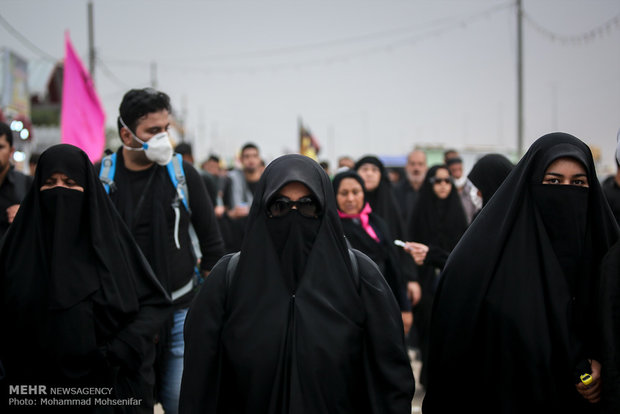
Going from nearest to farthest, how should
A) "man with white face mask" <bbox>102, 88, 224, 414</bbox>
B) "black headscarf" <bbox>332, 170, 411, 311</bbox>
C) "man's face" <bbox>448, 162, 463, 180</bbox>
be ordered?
"man with white face mask" <bbox>102, 88, 224, 414</bbox> → "black headscarf" <bbox>332, 170, 411, 311</bbox> → "man's face" <bbox>448, 162, 463, 180</bbox>

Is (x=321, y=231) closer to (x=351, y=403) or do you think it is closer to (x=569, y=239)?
(x=351, y=403)

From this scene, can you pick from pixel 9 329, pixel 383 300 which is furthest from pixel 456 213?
pixel 9 329

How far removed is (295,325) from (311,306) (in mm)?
96

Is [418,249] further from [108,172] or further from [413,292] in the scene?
[108,172]

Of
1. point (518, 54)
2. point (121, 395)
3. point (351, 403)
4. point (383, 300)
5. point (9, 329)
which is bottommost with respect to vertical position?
point (121, 395)

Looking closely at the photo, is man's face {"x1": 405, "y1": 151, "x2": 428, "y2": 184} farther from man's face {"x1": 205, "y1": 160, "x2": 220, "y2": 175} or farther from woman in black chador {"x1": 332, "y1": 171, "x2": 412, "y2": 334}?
man's face {"x1": 205, "y1": 160, "x2": 220, "y2": 175}

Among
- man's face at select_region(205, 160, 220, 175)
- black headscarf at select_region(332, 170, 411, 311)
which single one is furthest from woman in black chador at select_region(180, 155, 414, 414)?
man's face at select_region(205, 160, 220, 175)

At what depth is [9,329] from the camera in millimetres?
2770

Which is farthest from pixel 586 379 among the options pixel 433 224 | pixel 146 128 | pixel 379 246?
pixel 433 224

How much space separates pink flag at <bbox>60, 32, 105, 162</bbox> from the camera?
7195mm

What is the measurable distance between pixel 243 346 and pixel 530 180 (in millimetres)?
1454

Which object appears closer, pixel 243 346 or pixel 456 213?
pixel 243 346

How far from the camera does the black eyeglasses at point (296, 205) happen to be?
237cm

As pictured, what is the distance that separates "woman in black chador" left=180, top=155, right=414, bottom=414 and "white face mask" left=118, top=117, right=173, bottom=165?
1.33m
